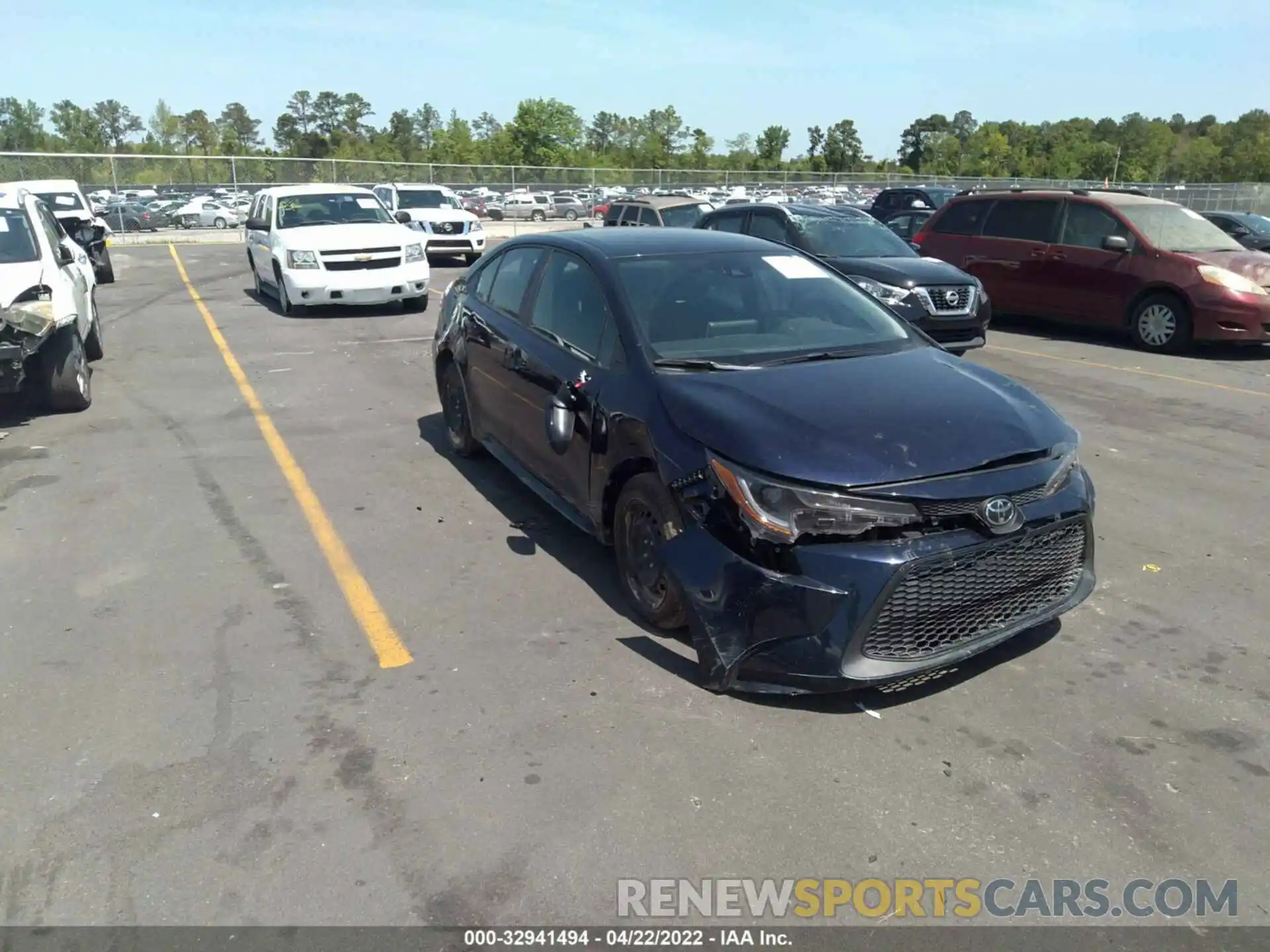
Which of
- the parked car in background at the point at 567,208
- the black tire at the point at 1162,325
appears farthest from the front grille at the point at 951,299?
the parked car in background at the point at 567,208

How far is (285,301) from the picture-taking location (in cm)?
1412

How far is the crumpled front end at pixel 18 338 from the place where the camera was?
7.41m

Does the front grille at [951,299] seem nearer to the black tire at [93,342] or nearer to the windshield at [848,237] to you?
the windshield at [848,237]

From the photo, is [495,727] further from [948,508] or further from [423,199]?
[423,199]

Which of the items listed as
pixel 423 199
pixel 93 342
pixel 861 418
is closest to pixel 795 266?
pixel 861 418

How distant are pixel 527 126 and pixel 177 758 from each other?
268ft

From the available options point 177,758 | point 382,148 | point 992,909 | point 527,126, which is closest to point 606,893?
point 992,909

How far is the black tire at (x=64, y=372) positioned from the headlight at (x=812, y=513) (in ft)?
22.8

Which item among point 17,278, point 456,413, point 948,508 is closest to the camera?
point 948,508

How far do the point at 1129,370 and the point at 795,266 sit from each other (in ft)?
22.3

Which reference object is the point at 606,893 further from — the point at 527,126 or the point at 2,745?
the point at 527,126

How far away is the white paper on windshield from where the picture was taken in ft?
17.8

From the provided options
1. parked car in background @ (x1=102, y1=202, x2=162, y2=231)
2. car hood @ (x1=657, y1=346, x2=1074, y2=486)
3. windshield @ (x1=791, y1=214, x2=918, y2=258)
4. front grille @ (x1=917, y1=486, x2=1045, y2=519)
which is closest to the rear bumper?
windshield @ (x1=791, y1=214, x2=918, y2=258)

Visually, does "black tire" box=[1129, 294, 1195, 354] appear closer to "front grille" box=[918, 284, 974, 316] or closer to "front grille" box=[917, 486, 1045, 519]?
"front grille" box=[918, 284, 974, 316]
